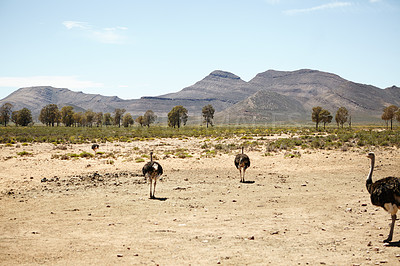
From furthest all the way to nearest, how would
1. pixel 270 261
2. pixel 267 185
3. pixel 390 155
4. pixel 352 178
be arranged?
pixel 390 155 → pixel 352 178 → pixel 267 185 → pixel 270 261

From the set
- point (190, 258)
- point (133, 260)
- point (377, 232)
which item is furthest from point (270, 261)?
point (377, 232)

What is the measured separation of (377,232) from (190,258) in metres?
5.93

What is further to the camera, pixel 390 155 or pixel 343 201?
pixel 390 155

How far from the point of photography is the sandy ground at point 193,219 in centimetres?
854

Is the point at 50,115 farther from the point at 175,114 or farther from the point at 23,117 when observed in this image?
the point at 175,114

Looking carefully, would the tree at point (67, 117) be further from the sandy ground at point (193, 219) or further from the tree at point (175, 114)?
the sandy ground at point (193, 219)

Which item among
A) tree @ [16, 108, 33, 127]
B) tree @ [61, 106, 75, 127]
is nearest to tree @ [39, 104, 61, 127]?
tree @ [61, 106, 75, 127]

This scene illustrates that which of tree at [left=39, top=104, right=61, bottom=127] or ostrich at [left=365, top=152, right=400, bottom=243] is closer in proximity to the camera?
ostrich at [left=365, top=152, right=400, bottom=243]

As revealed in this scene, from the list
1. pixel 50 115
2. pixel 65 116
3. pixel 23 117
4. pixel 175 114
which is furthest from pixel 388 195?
pixel 50 115

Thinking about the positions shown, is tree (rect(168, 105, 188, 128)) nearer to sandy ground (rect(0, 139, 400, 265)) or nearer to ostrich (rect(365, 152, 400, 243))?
sandy ground (rect(0, 139, 400, 265))

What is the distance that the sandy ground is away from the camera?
28.0ft

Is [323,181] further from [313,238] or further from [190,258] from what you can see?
[190,258]

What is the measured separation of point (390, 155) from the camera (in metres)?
28.5

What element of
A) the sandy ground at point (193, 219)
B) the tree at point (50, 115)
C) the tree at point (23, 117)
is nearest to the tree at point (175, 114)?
the tree at point (50, 115)
